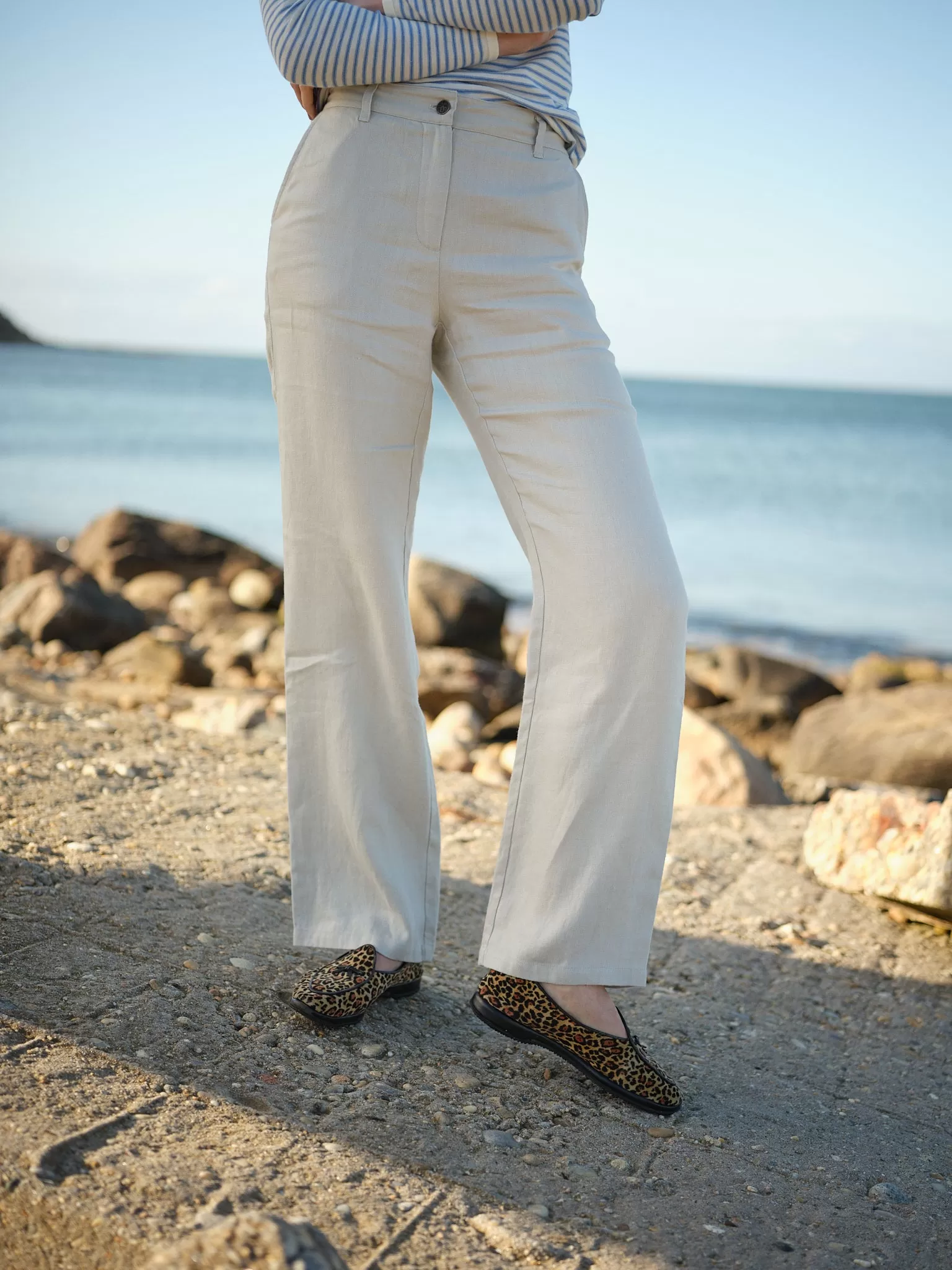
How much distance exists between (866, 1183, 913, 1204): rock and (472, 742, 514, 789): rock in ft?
8.32

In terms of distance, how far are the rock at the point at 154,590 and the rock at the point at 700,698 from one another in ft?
14.3

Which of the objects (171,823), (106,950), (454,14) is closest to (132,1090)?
(106,950)

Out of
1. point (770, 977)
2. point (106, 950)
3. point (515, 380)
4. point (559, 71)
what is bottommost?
point (770, 977)

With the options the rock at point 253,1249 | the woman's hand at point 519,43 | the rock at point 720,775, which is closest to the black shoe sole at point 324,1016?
the rock at point 253,1249

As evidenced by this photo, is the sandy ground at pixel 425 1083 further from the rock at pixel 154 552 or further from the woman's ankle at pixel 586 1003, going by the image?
the rock at pixel 154 552

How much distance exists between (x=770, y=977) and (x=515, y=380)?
156cm

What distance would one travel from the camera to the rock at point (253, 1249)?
1.19m

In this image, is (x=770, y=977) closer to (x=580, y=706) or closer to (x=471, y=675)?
(x=580, y=706)

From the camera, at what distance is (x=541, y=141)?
1.77 m

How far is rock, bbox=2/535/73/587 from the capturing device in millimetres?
8555

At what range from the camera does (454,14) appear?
169cm

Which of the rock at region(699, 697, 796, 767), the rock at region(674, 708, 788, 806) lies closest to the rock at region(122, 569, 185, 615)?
the rock at region(699, 697, 796, 767)

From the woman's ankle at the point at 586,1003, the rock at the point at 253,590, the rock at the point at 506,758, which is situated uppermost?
the woman's ankle at the point at 586,1003

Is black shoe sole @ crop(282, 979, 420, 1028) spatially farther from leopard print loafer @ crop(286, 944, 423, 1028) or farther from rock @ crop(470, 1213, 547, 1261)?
rock @ crop(470, 1213, 547, 1261)
